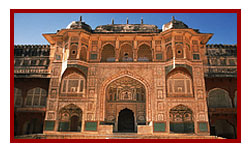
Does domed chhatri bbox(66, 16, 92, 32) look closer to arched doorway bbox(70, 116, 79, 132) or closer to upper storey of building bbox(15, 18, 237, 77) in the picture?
upper storey of building bbox(15, 18, 237, 77)

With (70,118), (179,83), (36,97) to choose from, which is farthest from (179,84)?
(36,97)

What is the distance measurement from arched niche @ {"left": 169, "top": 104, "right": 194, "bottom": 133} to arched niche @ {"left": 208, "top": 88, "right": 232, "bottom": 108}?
379cm

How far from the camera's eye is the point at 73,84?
52.3ft

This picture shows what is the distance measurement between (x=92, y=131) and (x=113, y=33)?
8.31 m

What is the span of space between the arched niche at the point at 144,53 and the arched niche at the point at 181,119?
4.86m

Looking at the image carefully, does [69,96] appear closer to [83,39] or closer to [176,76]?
[83,39]

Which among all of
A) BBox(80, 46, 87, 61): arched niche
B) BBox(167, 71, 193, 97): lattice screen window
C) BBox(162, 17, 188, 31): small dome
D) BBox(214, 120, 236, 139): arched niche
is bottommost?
BBox(214, 120, 236, 139): arched niche

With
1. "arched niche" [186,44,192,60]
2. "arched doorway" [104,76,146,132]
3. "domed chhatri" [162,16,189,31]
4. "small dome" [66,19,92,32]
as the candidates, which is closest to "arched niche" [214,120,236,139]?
"arched doorway" [104,76,146,132]

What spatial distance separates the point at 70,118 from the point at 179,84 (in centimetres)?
936

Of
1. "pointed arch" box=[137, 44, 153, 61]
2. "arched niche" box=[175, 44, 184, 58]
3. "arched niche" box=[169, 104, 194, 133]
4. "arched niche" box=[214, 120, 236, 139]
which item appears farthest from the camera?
"arched niche" box=[214, 120, 236, 139]

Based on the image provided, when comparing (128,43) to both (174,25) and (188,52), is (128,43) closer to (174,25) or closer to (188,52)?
(174,25)

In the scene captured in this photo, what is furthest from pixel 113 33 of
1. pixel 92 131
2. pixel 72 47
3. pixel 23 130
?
pixel 23 130

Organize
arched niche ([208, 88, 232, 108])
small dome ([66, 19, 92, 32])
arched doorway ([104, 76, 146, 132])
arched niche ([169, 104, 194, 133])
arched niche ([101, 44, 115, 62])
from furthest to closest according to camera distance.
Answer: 1. arched niche ([208, 88, 232, 108])
2. arched doorway ([104, 76, 146, 132])
3. arched niche ([101, 44, 115, 62])
4. small dome ([66, 19, 92, 32])
5. arched niche ([169, 104, 194, 133])

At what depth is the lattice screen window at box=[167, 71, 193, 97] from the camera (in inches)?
605
